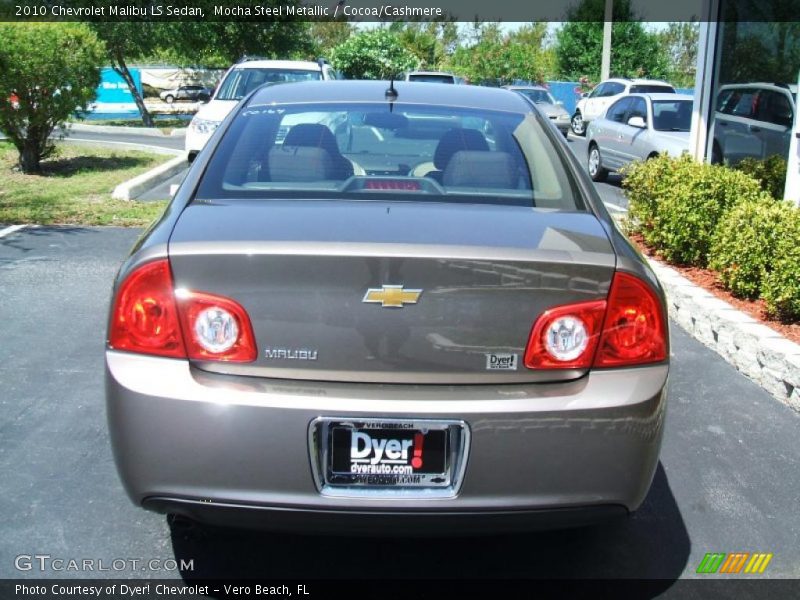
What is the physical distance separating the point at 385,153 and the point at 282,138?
502 millimetres

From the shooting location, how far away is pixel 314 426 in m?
2.54

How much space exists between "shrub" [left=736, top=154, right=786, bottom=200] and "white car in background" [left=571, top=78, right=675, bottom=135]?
551 inches

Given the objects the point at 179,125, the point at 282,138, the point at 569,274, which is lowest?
the point at 179,125

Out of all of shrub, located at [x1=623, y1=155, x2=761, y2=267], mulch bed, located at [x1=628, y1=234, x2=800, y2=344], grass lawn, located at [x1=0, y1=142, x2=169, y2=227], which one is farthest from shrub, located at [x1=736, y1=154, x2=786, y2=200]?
grass lawn, located at [x1=0, y1=142, x2=169, y2=227]

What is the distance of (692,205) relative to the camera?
7.31 metres

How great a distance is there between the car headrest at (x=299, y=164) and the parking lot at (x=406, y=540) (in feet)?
4.53

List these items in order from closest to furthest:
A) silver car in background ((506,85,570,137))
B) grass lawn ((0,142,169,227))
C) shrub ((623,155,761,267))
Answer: shrub ((623,155,761,267))
grass lawn ((0,142,169,227))
silver car in background ((506,85,570,137))

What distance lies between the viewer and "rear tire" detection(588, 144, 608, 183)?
1531cm

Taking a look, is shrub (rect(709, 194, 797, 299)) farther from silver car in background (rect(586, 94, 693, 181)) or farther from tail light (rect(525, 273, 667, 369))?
silver car in background (rect(586, 94, 693, 181))

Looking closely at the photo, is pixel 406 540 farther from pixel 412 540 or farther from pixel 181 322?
pixel 181 322

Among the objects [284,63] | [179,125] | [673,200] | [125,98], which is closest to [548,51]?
[125,98]

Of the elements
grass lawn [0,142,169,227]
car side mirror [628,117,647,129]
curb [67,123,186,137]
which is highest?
car side mirror [628,117,647,129]

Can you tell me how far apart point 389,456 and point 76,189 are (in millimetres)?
10013

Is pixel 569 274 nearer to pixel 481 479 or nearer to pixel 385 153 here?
pixel 481 479
